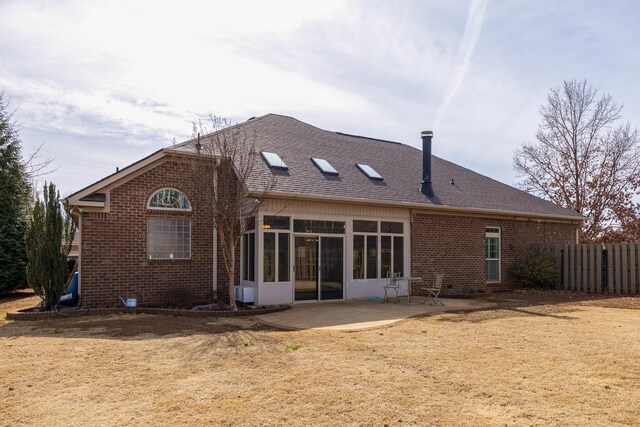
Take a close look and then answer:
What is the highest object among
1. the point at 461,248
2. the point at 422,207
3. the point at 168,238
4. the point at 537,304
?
the point at 422,207

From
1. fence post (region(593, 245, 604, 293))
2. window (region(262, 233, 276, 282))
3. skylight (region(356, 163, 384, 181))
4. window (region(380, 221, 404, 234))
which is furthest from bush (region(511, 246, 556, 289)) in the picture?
window (region(262, 233, 276, 282))

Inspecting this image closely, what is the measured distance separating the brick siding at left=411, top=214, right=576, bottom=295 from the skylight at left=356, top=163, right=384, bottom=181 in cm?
180

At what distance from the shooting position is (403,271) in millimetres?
15164

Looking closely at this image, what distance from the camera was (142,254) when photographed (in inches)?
458

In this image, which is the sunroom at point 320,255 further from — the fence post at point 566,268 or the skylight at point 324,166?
the fence post at point 566,268

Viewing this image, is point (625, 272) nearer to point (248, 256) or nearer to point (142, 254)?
point (248, 256)

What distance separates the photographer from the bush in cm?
1775

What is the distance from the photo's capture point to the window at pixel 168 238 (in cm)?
1187

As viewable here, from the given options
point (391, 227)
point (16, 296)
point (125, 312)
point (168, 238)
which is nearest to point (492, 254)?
point (391, 227)

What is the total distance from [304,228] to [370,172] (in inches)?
162

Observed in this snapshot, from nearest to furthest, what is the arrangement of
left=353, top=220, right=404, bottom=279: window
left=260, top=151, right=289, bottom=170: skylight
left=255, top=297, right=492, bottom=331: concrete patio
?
1. left=255, top=297, right=492, bottom=331: concrete patio
2. left=260, top=151, right=289, bottom=170: skylight
3. left=353, top=220, right=404, bottom=279: window

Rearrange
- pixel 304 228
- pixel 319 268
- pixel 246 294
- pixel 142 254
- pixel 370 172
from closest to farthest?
pixel 142 254
pixel 246 294
pixel 304 228
pixel 319 268
pixel 370 172

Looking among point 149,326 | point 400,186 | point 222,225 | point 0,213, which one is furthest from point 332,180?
point 0,213

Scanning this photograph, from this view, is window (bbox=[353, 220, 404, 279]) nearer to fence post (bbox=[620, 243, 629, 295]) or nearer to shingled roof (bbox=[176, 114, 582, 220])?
shingled roof (bbox=[176, 114, 582, 220])
